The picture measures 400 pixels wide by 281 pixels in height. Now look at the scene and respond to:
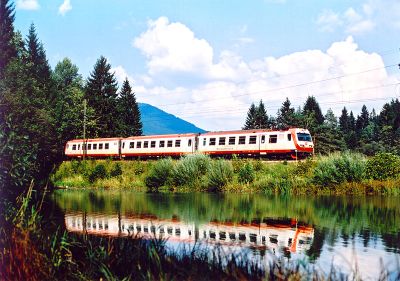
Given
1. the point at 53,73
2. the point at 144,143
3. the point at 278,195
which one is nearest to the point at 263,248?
the point at 278,195

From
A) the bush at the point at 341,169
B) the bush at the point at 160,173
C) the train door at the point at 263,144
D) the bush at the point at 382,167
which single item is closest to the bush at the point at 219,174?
the bush at the point at 160,173

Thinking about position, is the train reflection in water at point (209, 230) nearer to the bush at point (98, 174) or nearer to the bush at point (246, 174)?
A: the bush at point (246, 174)

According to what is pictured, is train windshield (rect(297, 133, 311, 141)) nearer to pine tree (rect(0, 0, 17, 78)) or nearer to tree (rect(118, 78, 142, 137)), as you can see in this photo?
pine tree (rect(0, 0, 17, 78))

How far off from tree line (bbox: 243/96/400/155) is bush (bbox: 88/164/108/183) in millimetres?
29702

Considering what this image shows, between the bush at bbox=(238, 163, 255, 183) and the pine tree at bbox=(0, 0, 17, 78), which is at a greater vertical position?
the pine tree at bbox=(0, 0, 17, 78)

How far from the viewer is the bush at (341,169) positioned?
32219 millimetres

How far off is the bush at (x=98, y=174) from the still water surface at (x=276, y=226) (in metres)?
22.0

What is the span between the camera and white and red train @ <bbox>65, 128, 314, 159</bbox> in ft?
132

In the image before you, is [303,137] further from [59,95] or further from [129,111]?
[129,111]

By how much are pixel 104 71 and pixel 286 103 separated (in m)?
41.2

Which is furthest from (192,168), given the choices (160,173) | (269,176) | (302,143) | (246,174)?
(302,143)

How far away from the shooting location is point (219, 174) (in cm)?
3631

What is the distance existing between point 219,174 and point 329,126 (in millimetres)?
54782

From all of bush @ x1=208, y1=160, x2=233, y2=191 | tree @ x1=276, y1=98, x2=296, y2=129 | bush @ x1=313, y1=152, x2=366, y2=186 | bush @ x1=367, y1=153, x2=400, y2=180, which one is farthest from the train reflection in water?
tree @ x1=276, y1=98, x2=296, y2=129
